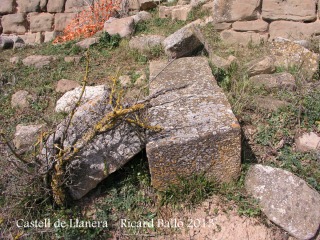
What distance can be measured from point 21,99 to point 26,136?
119 centimetres

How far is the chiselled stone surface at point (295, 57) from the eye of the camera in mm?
4625

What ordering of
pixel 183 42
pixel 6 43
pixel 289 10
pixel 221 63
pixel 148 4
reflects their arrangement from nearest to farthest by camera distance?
pixel 221 63 < pixel 183 42 < pixel 289 10 < pixel 6 43 < pixel 148 4

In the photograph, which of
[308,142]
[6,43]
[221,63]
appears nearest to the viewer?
[308,142]

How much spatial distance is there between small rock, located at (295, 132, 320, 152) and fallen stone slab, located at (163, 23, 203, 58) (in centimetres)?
212

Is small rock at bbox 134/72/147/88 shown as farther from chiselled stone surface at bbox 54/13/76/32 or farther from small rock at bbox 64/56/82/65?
chiselled stone surface at bbox 54/13/76/32

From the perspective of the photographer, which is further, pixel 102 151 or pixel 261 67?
pixel 261 67

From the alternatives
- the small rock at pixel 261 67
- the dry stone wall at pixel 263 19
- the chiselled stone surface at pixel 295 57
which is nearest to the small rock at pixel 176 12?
the dry stone wall at pixel 263 19

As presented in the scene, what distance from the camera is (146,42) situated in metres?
5.89

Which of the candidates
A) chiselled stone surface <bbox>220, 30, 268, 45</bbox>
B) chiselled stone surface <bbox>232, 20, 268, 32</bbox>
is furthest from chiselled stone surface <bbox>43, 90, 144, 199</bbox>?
chiselled stone surface <bbox>232, 20, 268, 32</bbox>

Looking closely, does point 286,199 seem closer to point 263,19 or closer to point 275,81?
point 275,81

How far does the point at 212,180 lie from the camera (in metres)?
3.08

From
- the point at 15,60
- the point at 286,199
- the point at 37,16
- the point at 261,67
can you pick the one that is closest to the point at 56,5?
the point at 37,16

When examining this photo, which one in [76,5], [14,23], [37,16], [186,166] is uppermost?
[186,166]

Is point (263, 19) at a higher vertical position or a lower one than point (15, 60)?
higher
